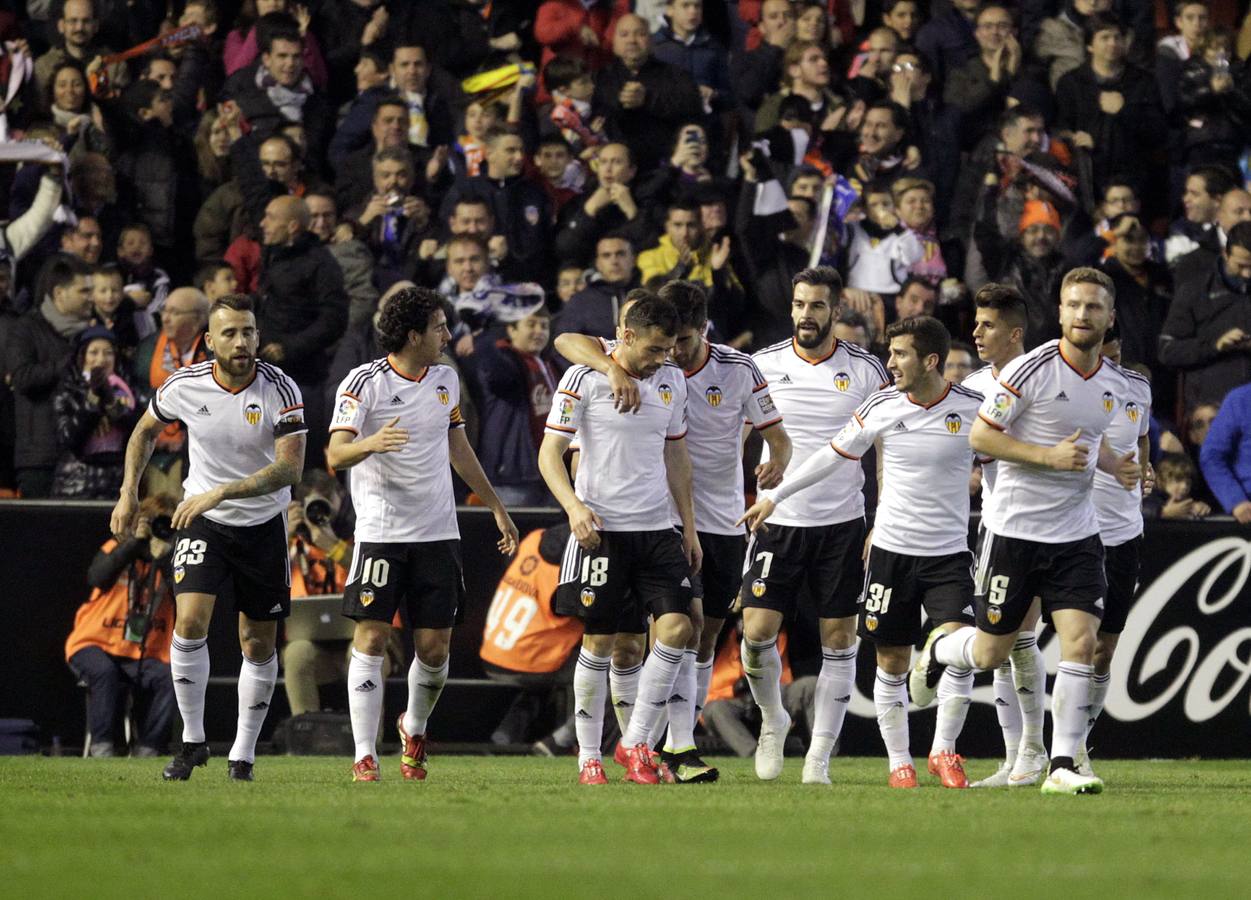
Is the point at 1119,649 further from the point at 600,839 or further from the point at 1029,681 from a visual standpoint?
the point at 600,839

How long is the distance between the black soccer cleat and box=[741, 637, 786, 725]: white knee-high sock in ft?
9.78

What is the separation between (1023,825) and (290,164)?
10002 mm

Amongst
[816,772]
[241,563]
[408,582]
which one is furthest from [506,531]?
[816,772]

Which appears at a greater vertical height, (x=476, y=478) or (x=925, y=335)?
(x=925, y=335)

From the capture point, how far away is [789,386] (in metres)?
11.9

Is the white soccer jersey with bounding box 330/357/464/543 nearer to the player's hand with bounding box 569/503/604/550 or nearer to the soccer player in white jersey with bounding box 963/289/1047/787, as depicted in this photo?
the player's hand with bounding box 569/503/604/550

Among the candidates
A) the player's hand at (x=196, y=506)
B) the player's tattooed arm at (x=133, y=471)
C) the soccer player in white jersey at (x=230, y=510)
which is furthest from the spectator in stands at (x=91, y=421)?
the player's hand at (x=196, y=506)

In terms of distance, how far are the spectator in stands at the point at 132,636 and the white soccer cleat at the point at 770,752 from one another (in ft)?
14.9

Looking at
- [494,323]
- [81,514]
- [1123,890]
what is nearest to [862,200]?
[494,323]

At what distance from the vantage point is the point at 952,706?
1105cm

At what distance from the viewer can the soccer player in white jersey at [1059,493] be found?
10094 millimetres

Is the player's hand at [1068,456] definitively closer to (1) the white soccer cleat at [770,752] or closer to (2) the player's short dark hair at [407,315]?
(1) the white soccer cleat at [770,752]

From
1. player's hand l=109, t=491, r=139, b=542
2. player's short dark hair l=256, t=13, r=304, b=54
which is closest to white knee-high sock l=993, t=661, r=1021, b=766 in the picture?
player's hand l=109, t=491, r=139, b=542

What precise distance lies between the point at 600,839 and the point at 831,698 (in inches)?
150
